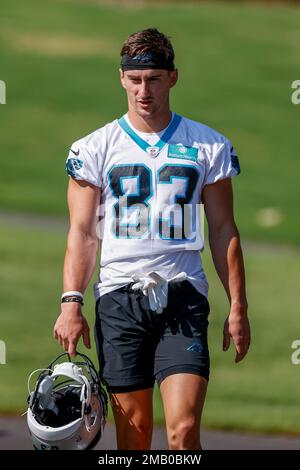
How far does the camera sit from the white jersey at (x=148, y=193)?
6.54 metres

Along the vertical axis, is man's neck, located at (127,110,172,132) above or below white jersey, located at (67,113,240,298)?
above

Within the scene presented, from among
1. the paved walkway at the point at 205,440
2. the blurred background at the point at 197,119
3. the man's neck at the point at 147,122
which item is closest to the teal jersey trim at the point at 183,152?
the man's neck at the point at 147,122

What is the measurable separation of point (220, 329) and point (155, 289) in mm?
6824

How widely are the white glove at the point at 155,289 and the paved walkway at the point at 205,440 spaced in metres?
2.61

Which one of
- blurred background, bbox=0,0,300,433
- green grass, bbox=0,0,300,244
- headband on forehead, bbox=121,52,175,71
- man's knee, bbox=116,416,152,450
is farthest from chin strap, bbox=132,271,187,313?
green grass, bbox=0,0,300,244

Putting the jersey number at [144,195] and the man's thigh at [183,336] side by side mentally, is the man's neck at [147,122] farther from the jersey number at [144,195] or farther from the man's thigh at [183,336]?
the man's thigh at [183,336]

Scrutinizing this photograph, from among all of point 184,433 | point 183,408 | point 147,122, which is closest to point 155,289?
point 183,408

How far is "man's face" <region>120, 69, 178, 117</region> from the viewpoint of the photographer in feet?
21.4

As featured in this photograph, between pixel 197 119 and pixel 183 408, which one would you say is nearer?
pixel 183 408

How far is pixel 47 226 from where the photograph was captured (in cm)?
1916

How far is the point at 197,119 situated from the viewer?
2805cm

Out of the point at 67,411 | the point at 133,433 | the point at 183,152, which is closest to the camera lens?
the point at 67,411

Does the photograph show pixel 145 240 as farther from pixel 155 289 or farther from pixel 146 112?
pixel 146 112

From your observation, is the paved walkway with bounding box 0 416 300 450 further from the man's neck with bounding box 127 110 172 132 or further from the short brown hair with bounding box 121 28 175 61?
the short brown hair with bounding box 121 28 175 61
